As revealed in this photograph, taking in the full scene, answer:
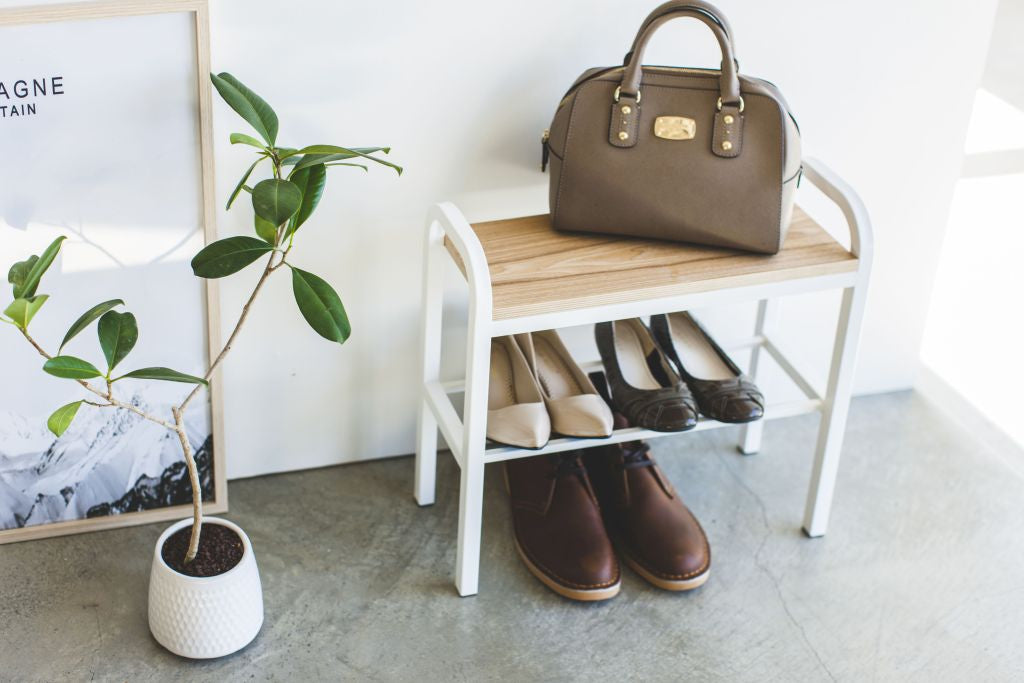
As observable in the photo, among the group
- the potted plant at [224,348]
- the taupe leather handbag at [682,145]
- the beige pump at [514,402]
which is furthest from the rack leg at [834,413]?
the potted plant at [224,348]

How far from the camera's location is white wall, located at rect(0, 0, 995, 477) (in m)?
1.88

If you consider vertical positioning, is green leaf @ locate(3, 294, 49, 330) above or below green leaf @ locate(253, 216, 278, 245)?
below

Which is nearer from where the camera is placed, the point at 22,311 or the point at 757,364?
the point at 22,311

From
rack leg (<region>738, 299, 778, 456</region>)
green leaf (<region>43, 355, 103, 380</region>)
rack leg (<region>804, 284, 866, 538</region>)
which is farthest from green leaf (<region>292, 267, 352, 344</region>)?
rack leg (<region>738, 299, 778, 456</region>)

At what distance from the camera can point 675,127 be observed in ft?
5.85

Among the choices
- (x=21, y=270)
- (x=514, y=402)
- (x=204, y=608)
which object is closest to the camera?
(x=21, y=270)

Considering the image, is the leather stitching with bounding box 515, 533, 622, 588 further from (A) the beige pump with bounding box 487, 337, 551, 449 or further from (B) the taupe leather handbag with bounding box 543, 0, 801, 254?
(B) the taupe leather handbag with bounding box 543, 0, 801, 254

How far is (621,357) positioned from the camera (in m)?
2.11

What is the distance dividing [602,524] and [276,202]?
32.7 inches

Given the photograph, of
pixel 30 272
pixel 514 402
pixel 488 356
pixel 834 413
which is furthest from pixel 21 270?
pixel 834 413

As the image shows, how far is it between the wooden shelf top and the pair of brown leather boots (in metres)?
0.42

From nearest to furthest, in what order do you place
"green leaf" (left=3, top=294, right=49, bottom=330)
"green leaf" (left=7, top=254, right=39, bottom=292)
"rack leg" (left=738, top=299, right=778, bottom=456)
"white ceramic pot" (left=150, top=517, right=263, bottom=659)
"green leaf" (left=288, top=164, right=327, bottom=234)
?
"green leaf" (left=3, top=294, right=49, bottom=330)
"green leaf" (left=7, top=254, right=39, bottom=292)
"green leaf" (left=288, top=164, right=327, bottom=234)
"white ceramic pot" (left=150, top=517, right=263, bottom=659)
"rack leg" (left=738, top=299, right=778, bottom=456)

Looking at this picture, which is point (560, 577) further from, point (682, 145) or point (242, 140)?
point (242, 140)

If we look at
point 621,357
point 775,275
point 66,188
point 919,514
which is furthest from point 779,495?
point 66,188
